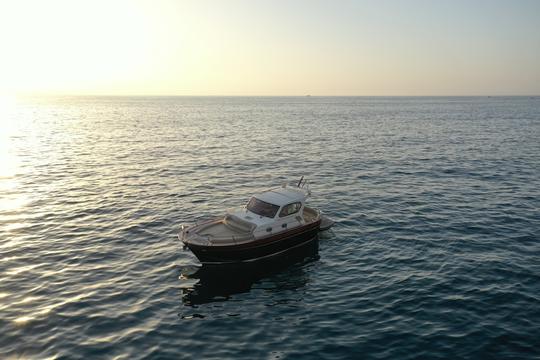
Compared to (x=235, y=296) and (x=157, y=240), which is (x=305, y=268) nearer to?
(x=235, y=296)

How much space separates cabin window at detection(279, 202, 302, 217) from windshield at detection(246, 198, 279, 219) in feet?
1.63

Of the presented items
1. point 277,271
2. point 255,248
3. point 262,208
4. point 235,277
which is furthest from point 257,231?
point 235,277

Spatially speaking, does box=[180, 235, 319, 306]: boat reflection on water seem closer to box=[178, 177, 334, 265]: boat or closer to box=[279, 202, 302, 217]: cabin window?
box=[178, 177, 334, 265]: boat

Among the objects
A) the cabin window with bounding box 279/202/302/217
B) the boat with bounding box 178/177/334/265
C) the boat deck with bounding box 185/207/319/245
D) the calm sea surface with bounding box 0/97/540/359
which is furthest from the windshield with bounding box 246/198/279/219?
the calm sea surface with bounding box 0/97/540/359

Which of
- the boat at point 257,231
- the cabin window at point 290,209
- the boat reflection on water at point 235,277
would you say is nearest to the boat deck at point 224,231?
the boat at point 257,231

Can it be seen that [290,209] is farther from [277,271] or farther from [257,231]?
[277,271]

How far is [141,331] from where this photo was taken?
1880 centimetres

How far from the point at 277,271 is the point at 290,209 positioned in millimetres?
4453

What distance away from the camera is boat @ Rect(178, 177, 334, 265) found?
25047 mm

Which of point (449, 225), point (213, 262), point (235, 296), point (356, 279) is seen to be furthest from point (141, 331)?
point (449, 225)

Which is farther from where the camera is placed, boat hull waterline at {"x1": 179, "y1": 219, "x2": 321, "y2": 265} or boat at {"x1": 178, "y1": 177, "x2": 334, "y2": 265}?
boat at {"x1": 178, "y1": 177, "x2": 334, "y2": 265}

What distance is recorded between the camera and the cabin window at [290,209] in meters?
27.6

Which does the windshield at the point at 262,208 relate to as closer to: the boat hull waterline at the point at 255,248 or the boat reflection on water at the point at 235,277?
the boat hull waterline at the point at 255,248

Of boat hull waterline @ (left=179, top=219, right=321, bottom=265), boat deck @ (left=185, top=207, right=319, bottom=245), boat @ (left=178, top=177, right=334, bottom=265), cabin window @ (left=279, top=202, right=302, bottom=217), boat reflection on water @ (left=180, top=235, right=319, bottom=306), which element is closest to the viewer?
boat reflection on water @ (left=180, top=235, right=319, bottom=306)
